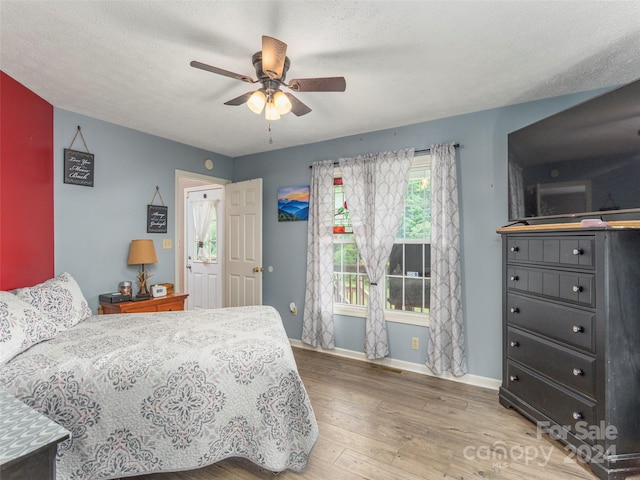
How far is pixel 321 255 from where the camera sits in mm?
3521

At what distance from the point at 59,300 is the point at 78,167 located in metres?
1.37

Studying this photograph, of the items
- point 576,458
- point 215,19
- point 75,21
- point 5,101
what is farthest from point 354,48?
point 576,458

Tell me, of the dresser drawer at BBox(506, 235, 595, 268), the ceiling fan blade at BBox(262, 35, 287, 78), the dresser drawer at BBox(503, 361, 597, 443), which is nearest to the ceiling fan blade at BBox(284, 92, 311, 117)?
the ceiling fan blade at BBox(262, 35, 287, 78)

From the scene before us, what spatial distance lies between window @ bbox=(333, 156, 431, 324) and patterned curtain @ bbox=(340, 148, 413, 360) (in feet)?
0.45

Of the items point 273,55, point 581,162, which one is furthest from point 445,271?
point 273,55

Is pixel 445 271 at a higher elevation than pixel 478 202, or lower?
lower

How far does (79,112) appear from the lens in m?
2.76

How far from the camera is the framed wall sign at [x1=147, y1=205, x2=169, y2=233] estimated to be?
11.1ft

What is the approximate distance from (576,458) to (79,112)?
15.5ft

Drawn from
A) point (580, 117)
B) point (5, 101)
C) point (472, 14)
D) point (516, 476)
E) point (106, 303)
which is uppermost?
point (472, 14)

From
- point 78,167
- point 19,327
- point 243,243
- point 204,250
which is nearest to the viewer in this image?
point 19,327

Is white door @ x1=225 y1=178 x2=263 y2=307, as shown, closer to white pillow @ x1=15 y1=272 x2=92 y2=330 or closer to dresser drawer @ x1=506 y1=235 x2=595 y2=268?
white pillow @ x1=15 y1=272 x2=92 y2=330

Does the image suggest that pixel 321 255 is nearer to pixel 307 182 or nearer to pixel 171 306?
pixel 307 182

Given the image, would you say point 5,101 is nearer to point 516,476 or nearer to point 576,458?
point 516,476
